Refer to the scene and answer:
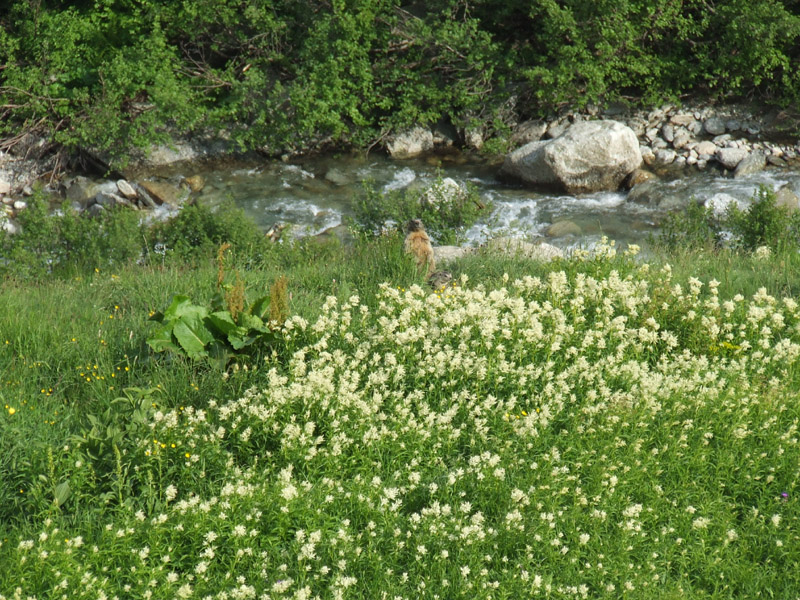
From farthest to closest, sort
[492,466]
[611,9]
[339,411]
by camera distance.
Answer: [611,9], [339,411], [492,466]

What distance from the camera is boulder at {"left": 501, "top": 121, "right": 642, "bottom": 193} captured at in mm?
14211

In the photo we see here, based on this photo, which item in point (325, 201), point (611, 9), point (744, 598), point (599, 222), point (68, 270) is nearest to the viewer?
point (744, 598)

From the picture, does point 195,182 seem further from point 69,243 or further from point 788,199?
point 788,199

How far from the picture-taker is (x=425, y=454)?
4.57m

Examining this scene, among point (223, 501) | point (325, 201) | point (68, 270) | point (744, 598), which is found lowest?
point (325, 201)

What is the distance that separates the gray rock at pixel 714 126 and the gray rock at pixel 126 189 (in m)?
10.4

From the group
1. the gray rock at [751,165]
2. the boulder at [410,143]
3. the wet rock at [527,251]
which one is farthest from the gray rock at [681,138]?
the wet rock at [527,251]

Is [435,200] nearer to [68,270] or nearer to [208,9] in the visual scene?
[68,270]

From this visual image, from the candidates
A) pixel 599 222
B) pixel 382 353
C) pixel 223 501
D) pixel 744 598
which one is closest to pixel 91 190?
pixel 599 222

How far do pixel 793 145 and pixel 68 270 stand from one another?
12.7 meters

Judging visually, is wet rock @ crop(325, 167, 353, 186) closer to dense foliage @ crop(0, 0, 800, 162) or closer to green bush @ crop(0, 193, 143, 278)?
dense foliage @ crop(0, 0, 800, 162)

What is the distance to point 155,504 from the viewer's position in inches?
160

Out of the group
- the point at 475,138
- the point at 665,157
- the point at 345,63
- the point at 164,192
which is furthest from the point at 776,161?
the point at 164,192

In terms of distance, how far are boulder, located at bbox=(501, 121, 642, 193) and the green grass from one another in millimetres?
8451
